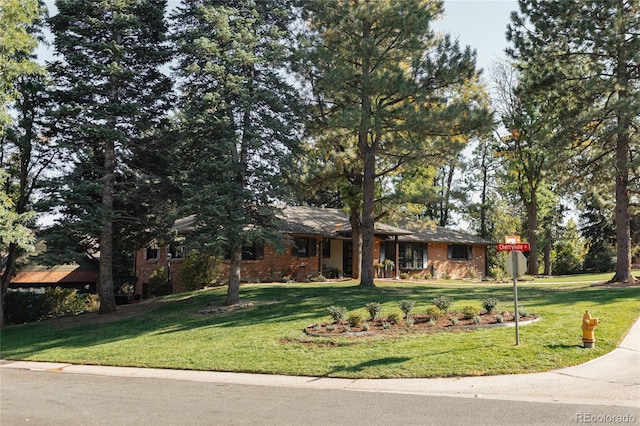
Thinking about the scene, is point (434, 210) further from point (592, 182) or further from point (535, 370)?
point (535, 370)

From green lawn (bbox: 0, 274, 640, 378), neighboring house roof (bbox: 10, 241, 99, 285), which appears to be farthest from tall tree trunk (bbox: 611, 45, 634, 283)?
neighboring house roof (bbox: 10, 241, 99, 285)

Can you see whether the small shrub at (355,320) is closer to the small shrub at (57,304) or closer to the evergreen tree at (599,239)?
the small shrub at (57,304)

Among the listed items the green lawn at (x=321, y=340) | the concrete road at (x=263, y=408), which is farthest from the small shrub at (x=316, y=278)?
the concrete road at (x=263, y=408)

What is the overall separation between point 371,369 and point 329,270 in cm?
2198

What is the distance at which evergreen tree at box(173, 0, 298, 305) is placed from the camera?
19859 mm

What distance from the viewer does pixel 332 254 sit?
1341 inches

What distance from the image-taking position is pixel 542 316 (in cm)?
1462

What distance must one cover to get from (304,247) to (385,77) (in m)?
13.9

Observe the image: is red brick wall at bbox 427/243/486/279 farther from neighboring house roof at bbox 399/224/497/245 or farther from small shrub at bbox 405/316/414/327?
small shrub at bbox 405/316/414/327

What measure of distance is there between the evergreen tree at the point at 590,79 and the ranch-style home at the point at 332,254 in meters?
8.70

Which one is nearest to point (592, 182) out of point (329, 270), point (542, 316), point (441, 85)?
point (441, 85)

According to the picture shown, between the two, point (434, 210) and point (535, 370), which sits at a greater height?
point (434, 210)

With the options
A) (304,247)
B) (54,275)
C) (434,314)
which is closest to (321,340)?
(434,314)

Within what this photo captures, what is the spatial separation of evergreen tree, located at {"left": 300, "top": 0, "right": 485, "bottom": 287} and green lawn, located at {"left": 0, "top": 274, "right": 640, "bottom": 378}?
6312 mm
